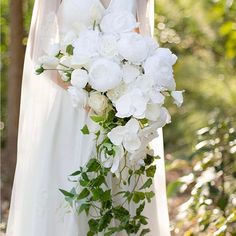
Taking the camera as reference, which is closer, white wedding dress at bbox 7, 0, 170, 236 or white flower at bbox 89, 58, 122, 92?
white flower at bbox 89, 58, 122, 92

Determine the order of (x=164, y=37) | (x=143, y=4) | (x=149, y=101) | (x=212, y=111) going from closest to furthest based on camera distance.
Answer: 1. (x=149, y=101)
2. (x=143, y=4)
3. (x=164, y=37)
4. (x=212, y=111)

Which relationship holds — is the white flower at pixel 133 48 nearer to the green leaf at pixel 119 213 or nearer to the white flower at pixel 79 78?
the white flower at pixel 79 78

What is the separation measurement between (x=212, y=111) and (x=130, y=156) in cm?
343

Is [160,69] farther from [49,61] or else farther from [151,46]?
[49,61]

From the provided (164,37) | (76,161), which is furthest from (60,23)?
(164,37)

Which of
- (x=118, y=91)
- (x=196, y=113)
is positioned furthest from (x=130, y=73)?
(x=196, y=113)

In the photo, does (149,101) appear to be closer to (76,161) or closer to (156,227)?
(76,161)

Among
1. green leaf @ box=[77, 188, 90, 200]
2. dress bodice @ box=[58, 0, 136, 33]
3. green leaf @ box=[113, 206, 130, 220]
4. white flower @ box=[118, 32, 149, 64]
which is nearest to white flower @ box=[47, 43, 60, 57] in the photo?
dress bodice @ box=[58, 0, 136, 33]

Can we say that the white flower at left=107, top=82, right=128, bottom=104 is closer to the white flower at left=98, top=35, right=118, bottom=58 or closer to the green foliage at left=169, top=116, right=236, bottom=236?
the white flower at left=98, top=35, right=118, bottom=58

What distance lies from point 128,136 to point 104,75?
0.70 ft

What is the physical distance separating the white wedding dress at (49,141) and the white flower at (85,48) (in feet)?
0.67

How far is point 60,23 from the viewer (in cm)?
279

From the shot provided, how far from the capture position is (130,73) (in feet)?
8.04

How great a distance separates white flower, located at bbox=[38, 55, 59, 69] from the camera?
2.56 m
